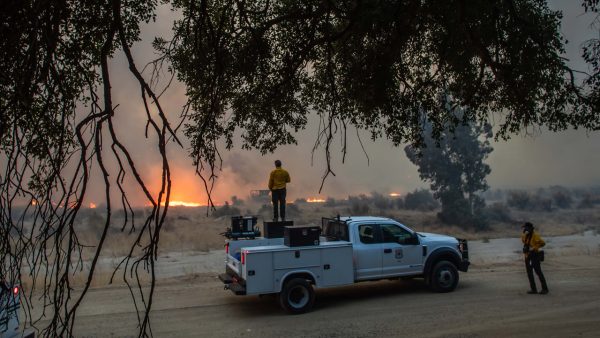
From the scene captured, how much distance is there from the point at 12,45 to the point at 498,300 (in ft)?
40.5

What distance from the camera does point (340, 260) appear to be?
1273 cm

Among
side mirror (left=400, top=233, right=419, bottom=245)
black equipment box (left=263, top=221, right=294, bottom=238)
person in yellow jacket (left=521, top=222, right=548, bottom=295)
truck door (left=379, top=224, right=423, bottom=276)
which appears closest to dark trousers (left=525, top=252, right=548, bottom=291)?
person in yellow jacket (left=521, top=222, right=548, bottom=295)

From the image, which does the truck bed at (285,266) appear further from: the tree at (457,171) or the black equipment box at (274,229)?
the tree at (457,171)

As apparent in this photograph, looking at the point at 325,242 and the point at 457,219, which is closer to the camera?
the point at 325,242

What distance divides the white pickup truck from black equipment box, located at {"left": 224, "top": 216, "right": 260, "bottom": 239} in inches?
10.1

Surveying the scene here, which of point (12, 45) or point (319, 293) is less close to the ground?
point (12, 45)

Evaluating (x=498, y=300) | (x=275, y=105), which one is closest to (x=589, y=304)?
(x=498, y=300)

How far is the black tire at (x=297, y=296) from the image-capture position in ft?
39.7

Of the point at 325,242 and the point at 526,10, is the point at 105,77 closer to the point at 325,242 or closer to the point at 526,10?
the point at 526,10

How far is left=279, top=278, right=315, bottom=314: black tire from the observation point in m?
12.1

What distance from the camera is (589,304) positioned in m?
12.4

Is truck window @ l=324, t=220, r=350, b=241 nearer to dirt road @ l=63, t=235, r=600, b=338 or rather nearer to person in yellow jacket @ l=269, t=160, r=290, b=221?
person in yellow jacket @ l=269, t=160, r=290, b=221

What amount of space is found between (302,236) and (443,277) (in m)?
4.35

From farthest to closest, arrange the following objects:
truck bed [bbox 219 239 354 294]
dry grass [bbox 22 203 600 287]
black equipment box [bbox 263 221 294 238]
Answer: dry grass [bbox 22 203 600 287]
black equipment box [bbox 263 221 294 238]
truck bed [bbox 219 239 354 294]
